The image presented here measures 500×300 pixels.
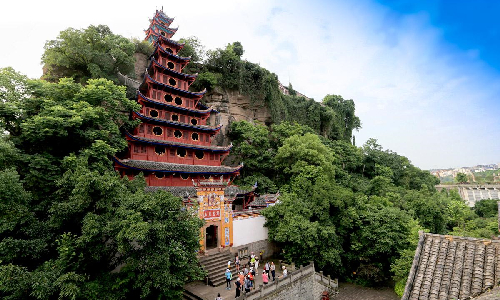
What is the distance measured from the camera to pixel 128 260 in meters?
10.0

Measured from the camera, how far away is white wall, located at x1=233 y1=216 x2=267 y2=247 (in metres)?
16.2

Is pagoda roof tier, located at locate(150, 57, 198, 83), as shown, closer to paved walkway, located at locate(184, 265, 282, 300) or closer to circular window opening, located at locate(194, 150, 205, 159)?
circular window opening, located at locate(194, 150, 205, 159)

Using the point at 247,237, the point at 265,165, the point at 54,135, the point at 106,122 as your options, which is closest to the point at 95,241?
the point at 54,135

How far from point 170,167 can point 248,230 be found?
741 centimetres

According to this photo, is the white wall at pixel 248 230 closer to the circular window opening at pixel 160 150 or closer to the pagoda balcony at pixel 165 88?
the circular window opening at pixel 160 150

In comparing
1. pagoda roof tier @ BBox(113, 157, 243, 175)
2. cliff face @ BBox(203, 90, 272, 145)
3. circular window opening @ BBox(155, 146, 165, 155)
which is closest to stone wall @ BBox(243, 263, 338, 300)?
pagoda roof tier @ BBox(113, 157, 243, 175)

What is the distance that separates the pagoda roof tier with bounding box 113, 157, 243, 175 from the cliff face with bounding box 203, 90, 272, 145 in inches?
282

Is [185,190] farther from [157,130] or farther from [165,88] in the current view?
[165,88]

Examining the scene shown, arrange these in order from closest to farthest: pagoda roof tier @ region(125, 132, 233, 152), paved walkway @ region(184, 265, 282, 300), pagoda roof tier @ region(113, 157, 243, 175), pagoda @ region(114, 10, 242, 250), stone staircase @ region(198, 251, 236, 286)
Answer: paved walkway @ region(184, 265, 282, 300)
stone staircase @ region(198, 251, 236, 286)
pagoda @ region(114, 10, 242, 250)
pagoda roof tier @ region(113, 157, 243, 175)
pagoda roof tier @ region(125, 132, 233, 152)

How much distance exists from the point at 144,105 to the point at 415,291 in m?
20.4

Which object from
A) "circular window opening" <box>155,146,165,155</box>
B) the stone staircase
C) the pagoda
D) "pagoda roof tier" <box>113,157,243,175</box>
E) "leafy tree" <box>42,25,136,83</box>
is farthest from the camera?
"leafy tree" <box>42,25,136,83</box>

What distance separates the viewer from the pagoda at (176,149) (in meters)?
15.5

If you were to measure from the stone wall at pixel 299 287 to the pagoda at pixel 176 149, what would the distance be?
4.08 m

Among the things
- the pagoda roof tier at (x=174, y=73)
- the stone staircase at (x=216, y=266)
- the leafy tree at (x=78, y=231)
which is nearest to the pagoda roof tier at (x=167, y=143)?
the leafy tree at (x=78, y=231)
